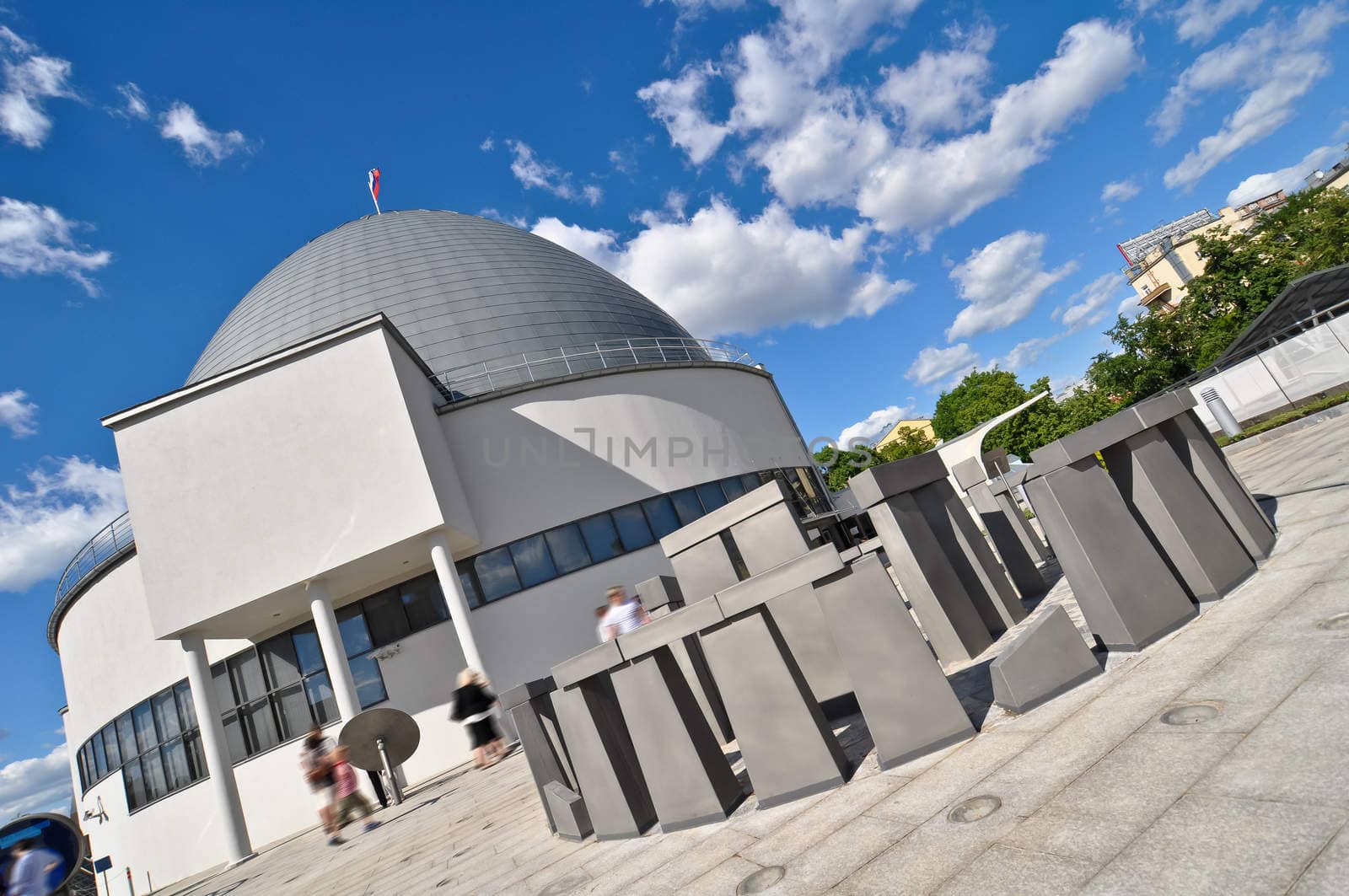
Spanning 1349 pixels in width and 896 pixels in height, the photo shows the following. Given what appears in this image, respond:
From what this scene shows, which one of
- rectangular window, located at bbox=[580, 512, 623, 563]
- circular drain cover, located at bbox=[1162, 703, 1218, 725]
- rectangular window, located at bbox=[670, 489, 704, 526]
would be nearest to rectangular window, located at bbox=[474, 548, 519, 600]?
rectangular window, located at bbox=[580, 512, 623, 563]

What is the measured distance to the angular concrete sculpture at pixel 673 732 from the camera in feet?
18.4

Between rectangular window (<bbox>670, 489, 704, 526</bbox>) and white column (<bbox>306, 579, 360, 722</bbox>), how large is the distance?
10947 millimetres

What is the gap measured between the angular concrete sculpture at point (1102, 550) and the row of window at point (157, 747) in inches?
943

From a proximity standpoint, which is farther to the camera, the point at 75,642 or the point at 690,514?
the point at 75,642

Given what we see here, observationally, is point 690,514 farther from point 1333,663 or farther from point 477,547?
point 1333,663

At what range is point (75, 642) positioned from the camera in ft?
80.0

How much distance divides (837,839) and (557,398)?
1918cm

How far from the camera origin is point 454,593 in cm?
1738

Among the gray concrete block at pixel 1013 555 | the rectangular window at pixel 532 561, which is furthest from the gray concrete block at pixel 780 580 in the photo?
the rectangular window at pixel 532 561

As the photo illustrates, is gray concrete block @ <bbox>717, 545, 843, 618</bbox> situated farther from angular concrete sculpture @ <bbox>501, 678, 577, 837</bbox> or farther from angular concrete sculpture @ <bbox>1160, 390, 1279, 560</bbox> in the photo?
angular concrete sculpture @ <bbox>1160, 390, 1279, 560</bbox>

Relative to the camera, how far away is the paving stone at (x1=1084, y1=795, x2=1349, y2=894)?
2.44 meters

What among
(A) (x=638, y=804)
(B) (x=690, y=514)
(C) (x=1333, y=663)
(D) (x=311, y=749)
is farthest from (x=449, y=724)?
(C) (x=1333, y=663)

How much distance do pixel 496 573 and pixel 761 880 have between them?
1732cm

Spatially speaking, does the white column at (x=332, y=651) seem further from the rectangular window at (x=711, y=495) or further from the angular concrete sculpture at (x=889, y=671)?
the angular concrete sculpture at (x=889, y=671)
